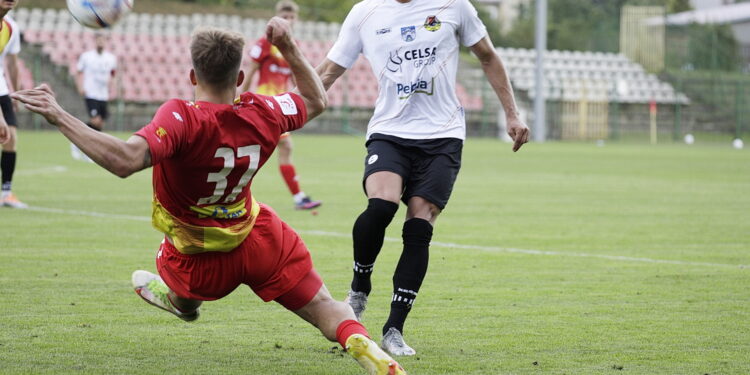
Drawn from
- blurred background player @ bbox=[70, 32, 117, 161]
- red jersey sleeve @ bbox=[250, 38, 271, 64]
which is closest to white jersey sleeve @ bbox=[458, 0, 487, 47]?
red jersey sleeve @ bbox=[250, 38, 271, 64]

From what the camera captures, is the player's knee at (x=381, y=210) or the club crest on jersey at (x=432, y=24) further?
the club crest on jersey at (x=432, y=24)

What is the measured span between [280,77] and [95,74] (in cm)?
986

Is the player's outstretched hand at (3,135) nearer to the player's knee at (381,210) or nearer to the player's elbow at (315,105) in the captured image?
the player's knee at (381,210)

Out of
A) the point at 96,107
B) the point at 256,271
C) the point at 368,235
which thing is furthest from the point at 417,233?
the point at 96,107

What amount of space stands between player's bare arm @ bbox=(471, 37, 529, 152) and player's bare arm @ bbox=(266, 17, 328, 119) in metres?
1.40

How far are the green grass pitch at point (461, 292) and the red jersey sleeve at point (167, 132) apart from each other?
125cm

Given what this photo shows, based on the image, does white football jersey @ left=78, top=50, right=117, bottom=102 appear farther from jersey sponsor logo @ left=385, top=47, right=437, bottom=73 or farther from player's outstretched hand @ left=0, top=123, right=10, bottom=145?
jersey sponsor logo @ left=385, top=47, right=437, bottom=73

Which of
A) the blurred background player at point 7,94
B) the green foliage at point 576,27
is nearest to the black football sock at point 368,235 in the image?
the blurred background player at point 7,94

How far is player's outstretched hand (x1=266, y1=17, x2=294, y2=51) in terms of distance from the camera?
4.38 metres

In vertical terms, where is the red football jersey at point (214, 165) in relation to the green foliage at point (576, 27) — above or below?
above

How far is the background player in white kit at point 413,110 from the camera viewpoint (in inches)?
216

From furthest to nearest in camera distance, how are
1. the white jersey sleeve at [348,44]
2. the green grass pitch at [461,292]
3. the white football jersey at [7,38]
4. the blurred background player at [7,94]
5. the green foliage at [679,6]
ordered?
the green foliage at [679,6] < the blurred background player at [7,94] < the white football jersey at [7,38] < the white jersey sleeve at [348,44] < the green grass pitch at [461,292]

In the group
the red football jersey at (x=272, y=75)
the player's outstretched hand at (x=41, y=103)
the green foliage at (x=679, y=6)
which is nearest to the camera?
the player's outstretched hand at (x=41, y=103)

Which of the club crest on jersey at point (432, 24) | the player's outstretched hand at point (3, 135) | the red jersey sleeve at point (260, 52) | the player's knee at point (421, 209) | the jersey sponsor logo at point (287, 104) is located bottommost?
the player's knee at point (421, 209)
